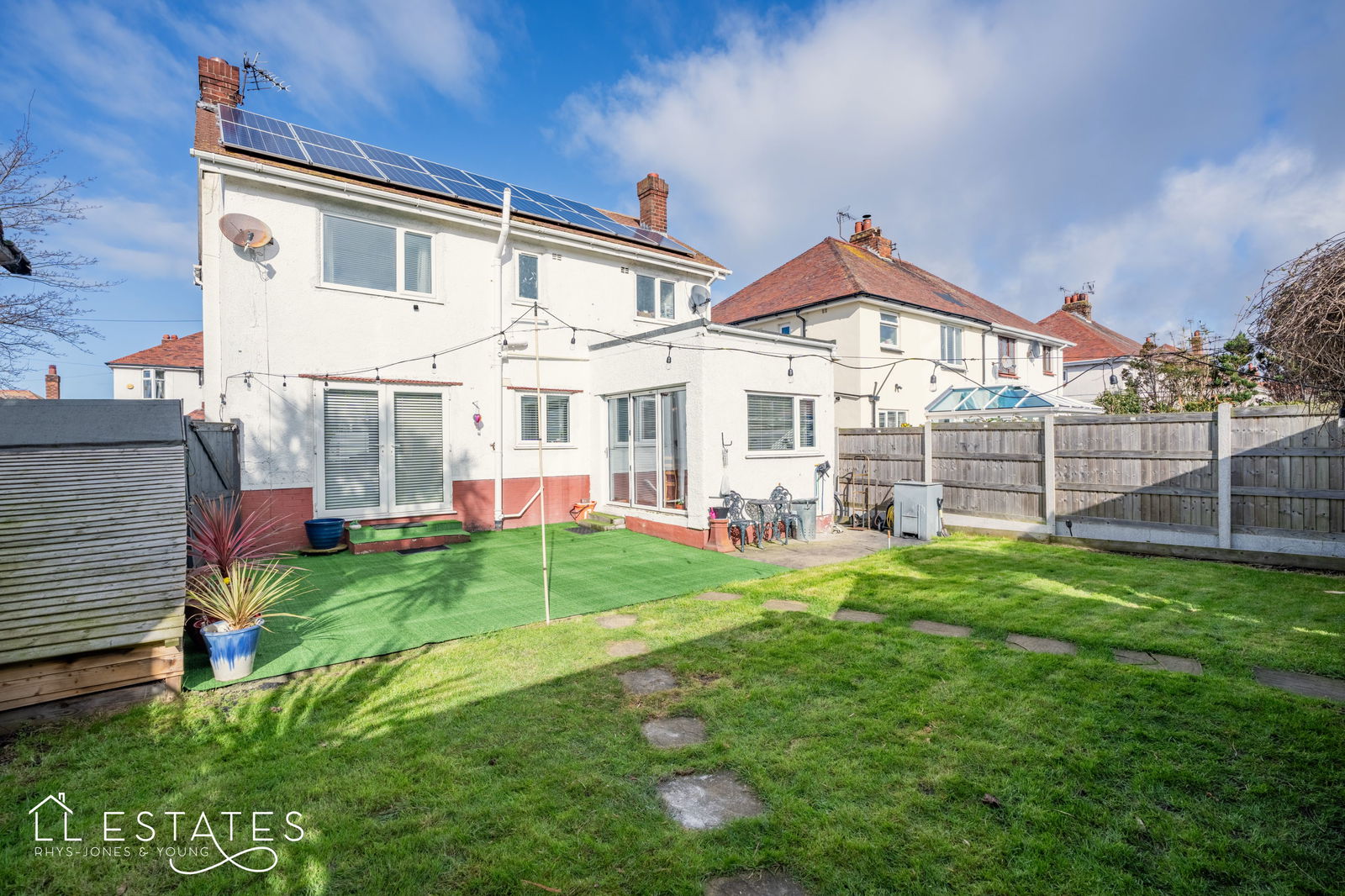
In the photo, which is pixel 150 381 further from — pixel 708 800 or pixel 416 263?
pixel 708 800

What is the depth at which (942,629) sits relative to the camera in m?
5.79

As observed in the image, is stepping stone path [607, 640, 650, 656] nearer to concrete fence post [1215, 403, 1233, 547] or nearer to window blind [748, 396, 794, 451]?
window blind [748, 396, 794, 451]

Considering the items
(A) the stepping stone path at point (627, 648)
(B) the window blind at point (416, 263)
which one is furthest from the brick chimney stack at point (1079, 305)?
(A) the stepping stone path at point (627, 648)

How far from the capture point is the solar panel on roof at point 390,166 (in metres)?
10.5

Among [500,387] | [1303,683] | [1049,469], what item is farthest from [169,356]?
[1303,683]

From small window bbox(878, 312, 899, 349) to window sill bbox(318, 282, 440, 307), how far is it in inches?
489

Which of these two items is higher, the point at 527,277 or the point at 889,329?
the point at 527,277

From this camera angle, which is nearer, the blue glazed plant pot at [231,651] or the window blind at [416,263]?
the blue glazed plant pot at [231,651]

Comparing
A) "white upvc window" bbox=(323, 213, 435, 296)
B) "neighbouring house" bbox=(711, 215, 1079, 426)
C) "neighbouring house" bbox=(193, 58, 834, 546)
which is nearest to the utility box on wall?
"neighbouring house" bbox=(193, 58, 834, 546)

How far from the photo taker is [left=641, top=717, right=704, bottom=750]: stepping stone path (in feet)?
12.2

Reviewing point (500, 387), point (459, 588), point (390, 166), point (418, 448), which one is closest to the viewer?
point (459, 588)

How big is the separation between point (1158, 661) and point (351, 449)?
1130cm

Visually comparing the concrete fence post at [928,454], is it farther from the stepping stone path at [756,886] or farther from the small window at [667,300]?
the stepping stone path at [756,886]

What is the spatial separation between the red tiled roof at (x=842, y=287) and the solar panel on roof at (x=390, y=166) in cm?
485
